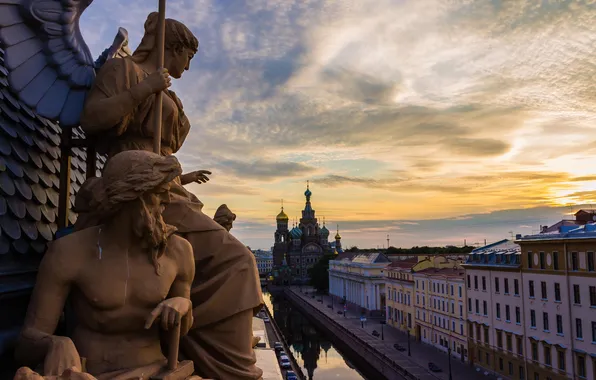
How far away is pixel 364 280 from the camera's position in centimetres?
6159

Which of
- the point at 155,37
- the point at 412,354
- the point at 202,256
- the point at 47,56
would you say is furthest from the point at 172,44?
the point at 412,354

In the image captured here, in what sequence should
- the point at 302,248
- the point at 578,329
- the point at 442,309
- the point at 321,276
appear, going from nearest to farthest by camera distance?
the point at 578,329 → the point at 442,309 → the point at 321,276 → the point at 302,248

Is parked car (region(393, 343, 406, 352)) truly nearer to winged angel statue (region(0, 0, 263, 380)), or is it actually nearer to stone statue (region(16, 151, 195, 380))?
winged angel statue (region(0, 0, 263, 380))

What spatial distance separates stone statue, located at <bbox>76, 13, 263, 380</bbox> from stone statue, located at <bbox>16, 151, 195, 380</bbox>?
1.82 feet

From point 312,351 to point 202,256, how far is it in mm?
47723

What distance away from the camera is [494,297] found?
30.5m

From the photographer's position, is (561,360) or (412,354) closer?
(561,360)

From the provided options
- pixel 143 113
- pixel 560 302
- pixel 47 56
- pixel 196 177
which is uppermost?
pixel 47 56

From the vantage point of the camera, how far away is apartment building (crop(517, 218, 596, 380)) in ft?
75.4

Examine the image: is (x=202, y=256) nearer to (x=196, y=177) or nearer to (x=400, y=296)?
(x=196, y=177)

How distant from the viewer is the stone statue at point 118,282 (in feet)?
9.84

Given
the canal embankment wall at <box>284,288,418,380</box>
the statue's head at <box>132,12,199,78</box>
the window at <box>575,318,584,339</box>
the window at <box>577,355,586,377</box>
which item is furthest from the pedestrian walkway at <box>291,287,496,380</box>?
the statue's head at <box>132,12,199,78</box>

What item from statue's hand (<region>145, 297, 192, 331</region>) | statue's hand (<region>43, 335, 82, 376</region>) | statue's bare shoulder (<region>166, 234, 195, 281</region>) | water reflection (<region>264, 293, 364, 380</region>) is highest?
statue's bare shoulder (<region>166, 234, 195, 281</region>)

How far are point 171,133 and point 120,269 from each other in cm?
172
